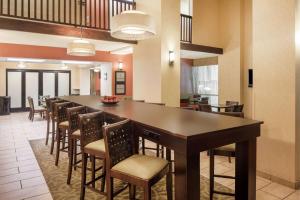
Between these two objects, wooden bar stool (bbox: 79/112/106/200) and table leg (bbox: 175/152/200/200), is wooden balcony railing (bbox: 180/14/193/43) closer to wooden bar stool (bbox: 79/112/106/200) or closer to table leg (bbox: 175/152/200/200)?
wooden bar stool (bbox: 79/112/106/200)

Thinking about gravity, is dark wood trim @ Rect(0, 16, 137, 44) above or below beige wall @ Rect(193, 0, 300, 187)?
above

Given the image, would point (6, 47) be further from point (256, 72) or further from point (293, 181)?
point (293, 181)

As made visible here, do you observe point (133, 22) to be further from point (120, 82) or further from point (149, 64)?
point (120, 82)

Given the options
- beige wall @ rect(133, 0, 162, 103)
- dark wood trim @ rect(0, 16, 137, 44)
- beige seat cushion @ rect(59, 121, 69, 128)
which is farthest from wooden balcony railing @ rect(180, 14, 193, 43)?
beige seat cushion @ rect(59, 121, 69, 128)

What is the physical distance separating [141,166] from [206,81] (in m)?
7.91

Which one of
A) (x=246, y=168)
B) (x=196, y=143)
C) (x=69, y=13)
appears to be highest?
(x=69, y=13)

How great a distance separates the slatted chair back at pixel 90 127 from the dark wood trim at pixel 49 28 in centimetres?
334

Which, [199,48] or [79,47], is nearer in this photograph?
[79,47]

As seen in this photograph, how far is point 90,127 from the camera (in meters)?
2.45

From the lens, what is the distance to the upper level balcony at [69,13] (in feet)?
15.3

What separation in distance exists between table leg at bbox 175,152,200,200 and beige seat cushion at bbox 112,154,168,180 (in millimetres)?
239

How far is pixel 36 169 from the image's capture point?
3.37 m

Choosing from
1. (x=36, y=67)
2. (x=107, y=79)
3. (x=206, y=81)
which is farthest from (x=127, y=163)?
(x=36, y=67)

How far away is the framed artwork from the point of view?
869cm
